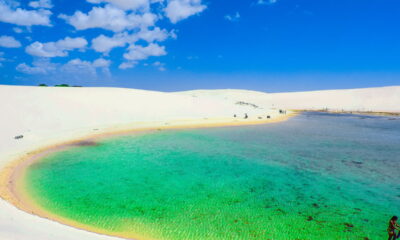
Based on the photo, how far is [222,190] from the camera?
1241cm

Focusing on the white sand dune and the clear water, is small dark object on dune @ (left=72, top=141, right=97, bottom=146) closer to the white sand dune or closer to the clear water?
the clear water

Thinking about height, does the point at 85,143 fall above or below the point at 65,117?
below

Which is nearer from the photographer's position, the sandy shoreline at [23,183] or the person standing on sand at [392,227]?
the person standing on sand at [392,227]

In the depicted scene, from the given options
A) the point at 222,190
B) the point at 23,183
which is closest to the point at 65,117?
the point at 23,183

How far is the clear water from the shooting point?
A: 29.9ft

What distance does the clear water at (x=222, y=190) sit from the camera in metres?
9.10

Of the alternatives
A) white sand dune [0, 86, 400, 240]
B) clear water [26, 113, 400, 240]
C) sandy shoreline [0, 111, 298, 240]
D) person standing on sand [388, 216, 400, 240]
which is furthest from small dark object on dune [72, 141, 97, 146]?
person standing on sand [388, 216, 400, 240]

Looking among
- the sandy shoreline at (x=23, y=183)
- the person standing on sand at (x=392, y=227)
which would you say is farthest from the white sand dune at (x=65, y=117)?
the person standing on sand at (x=392, y=227)

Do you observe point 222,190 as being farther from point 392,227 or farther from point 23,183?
point 23,183

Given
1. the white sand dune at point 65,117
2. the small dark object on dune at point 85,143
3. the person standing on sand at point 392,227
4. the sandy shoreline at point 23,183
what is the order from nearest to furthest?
the person standing on sand at point 392,227, the white sand dune at point 65,117, the sandy shoreline at point 23,183, the small dark object on dune at point 85,143

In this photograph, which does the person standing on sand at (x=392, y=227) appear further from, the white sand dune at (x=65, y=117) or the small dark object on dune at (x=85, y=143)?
the small dark object on dune at (x=85, y=143)

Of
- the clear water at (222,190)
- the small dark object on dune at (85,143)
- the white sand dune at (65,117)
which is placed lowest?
the clear water at (222,190)

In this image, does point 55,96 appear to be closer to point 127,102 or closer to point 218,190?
point 127,102

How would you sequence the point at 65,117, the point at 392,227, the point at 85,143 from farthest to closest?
1. the point at 65,117
2. the point at 85,143
3. the point at 392,227
